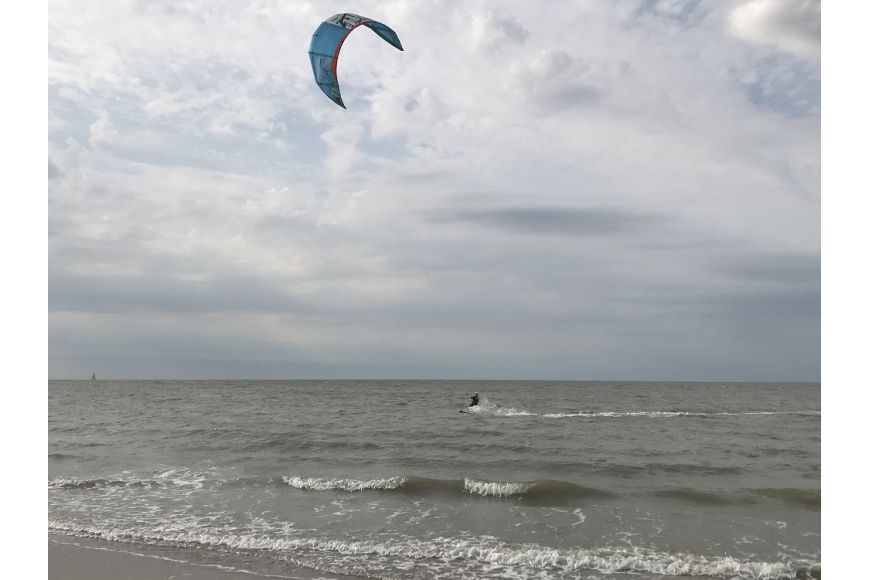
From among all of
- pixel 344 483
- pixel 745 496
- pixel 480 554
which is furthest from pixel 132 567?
pixel 745 496

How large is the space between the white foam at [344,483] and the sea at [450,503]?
0.19 ft

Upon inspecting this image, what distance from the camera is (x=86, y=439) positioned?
23984mm

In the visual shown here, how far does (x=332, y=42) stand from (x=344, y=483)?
1070 cm

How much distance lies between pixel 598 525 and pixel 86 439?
22.3 m

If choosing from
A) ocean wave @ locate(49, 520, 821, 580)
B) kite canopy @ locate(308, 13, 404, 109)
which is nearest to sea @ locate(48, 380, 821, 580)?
ocean wave @ locate(49, 520, 821, 580)

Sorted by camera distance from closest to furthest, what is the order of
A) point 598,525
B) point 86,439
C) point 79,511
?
point 598,525 → point 79,511 → point 86,439

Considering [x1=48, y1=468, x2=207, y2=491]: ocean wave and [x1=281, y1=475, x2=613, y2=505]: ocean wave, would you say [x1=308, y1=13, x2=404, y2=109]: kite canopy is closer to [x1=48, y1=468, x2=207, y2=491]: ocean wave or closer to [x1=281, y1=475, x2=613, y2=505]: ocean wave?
[x1=281, y1=475, x2=613, y2=505]: ocean wave

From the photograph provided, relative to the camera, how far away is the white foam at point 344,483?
14.1 m

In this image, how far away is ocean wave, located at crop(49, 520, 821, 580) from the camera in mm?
8617
